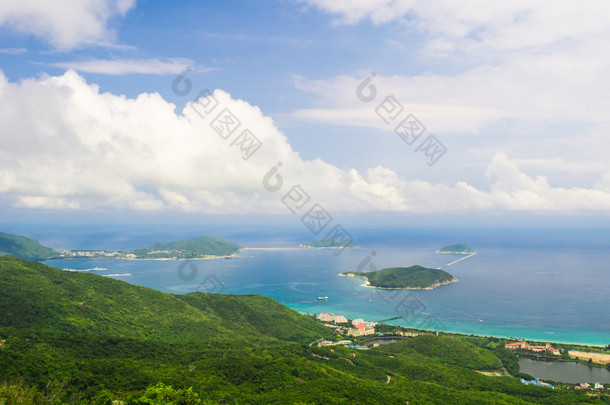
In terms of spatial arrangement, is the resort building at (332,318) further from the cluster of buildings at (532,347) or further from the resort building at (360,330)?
the cluster of buildings at (532,347)

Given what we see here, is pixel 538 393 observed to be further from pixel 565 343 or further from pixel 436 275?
pixel 436 275

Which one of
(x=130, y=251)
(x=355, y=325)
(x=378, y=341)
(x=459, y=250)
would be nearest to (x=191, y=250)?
(x=130, y=251)

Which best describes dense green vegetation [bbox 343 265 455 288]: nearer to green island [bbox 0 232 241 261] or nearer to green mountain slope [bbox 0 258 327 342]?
green mountain slope [bbox 0 258 327 342]

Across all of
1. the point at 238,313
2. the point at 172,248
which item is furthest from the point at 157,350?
the point at 172,248

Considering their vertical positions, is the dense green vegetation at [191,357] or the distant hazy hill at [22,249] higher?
the dense green vegetation at [191,357]

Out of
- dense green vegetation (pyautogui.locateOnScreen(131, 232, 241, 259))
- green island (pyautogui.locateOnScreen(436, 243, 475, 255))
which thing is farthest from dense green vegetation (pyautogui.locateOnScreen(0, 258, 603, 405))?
green island (pyautogui.locateOnScreen(436, 243, 475, 255))

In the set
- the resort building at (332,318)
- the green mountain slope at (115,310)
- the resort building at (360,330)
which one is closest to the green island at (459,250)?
the resort building at (332,318)
